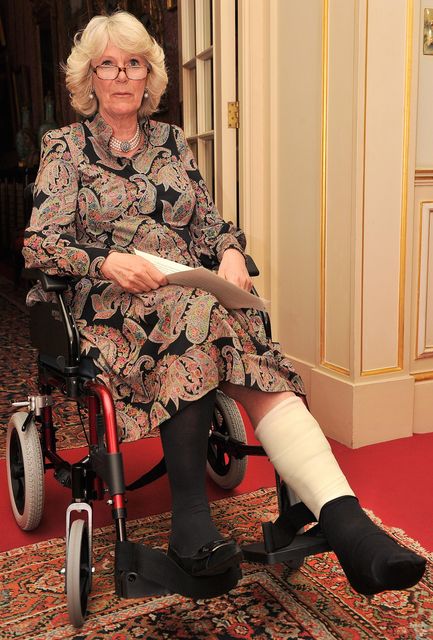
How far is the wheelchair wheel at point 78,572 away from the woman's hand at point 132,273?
0.53 meters

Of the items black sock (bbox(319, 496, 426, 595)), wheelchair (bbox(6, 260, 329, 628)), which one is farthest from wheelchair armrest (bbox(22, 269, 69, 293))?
black sock (bbox(319, 496, 426, 595))

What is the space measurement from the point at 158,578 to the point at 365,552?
38 cm

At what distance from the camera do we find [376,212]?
2492 millimetres

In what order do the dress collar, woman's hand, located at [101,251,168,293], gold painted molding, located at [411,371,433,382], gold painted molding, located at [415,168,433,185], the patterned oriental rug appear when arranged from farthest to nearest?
gold painted molding, located at [411,371,433,382], gold painted molding, located at [415,168,433,185], the dress collar, woman's hand, located at [101,251,168,293], the patterned oriental rug

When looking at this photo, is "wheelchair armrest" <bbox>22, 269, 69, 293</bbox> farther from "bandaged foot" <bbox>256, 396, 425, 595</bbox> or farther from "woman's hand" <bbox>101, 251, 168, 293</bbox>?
"bandaged foot" <bbox>256, 396, 425, 595</bbox>

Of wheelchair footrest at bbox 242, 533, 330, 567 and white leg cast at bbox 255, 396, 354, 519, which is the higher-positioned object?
white leg cast at bbox 255, 396, 354, 519

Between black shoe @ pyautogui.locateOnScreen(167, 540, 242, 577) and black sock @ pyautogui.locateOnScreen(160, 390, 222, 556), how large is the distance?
63mm

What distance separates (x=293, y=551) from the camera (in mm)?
1405

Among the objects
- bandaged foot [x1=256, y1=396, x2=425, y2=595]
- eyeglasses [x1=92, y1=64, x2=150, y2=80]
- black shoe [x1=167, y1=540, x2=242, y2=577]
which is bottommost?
black shoe [x1=167, y1=540, x2=242, y2=577]

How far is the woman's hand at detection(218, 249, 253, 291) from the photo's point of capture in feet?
6.02

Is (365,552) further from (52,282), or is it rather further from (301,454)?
(52,282)

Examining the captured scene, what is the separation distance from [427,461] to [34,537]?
4.26 ft

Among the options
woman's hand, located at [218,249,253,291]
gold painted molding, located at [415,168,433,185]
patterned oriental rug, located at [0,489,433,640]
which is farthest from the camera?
gold painted molding, located at [415,168,433,185]

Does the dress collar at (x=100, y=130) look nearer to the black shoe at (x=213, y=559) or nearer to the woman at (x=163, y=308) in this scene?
the woman at (x=163, y=308)
